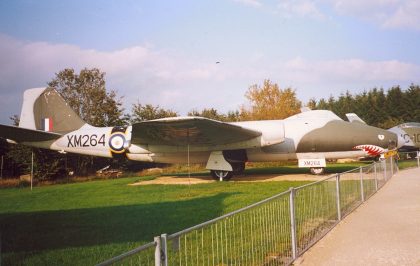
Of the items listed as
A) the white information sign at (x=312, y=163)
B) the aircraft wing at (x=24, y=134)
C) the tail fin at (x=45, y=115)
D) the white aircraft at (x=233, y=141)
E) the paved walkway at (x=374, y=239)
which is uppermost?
the tail fin at (x=45, y=115)

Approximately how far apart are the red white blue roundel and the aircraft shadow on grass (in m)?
8.41

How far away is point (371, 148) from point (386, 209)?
32.0 feet

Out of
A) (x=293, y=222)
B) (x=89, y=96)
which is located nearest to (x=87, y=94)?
(x=89, y=96)

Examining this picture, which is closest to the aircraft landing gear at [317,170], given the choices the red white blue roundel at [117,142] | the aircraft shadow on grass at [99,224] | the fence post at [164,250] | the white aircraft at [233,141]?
the white aircraft at [233,141]

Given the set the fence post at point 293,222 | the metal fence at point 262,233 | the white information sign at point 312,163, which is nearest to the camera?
the metal fence at point 262,233

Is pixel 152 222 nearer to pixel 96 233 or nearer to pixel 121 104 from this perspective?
pixel 96 233

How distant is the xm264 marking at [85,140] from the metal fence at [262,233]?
14136 millimetres

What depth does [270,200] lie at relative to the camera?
16.2 ft

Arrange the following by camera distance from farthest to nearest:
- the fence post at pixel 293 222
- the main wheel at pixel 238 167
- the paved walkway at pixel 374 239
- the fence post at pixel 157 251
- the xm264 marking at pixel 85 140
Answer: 1. the main wheel at pixel 238 167
2. the xm264 marking at pixel 85 140
3. the fence post at pixel 293 222
4. the paved walkway at pixel 374 239
5. the fence post at pixel 157 251

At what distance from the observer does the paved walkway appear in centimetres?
496

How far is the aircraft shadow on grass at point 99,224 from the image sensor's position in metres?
6.79

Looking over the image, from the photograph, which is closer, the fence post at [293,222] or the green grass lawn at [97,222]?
the fence post at [293,222]

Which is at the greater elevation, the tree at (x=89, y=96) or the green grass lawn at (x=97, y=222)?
the tree at (x=89, y=96)

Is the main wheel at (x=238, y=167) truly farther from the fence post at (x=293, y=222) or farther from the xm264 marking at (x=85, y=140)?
the fence post at (x=293, y=222)
